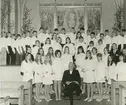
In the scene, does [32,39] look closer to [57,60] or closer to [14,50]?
[14,50]

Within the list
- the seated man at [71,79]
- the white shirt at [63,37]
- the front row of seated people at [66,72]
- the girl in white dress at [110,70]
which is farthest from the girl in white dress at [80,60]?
the white shirt at [63,37]

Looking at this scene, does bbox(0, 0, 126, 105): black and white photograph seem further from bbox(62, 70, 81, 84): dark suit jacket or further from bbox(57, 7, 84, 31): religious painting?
bbox(57, 7, 84, 31): religious painting

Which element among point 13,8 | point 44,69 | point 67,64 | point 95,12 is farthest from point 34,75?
point 95,12

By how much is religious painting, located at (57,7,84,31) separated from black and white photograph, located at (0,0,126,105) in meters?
2.47

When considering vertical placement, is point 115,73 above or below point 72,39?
below

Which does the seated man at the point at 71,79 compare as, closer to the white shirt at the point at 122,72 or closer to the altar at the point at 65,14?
the white shirt at the point at 122,72

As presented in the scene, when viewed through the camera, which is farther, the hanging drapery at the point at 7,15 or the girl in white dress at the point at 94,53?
the hanging drapery at the point at 7,15

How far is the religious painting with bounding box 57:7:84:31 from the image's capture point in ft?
60.4

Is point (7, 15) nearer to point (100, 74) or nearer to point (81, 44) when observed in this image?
point (81, 44)

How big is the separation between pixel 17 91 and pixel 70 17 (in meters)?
10.6

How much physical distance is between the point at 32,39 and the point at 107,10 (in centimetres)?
644

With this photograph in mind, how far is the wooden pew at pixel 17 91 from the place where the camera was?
27.5 feet

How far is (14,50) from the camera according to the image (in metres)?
13.4

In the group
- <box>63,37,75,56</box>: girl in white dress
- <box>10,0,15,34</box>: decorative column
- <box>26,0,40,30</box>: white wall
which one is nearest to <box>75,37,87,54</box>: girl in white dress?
<box>63,37,75,56</box>: girl in white dress
